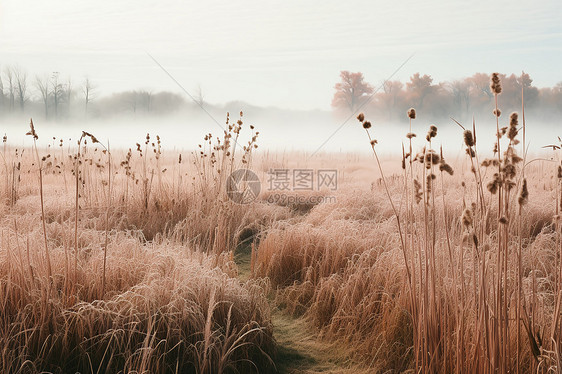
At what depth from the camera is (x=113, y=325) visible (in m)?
2.51

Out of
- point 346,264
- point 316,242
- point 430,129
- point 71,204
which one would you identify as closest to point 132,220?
point 71,204

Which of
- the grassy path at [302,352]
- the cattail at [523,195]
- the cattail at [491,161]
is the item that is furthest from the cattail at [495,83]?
the grassy path at [302,352]

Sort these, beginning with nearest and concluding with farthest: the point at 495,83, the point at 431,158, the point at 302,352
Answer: the point at 495,83, the point at 431,158, the point at 302,352

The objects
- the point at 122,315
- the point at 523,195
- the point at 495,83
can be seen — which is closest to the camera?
the point at 523,195

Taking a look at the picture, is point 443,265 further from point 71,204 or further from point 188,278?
point 71,204

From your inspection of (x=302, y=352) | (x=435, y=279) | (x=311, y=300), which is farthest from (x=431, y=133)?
(x=311, y=300)

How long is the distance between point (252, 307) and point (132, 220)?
3.28m

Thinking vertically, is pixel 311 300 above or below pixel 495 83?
below

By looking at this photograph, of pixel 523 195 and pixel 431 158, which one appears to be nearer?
pixel 523 195

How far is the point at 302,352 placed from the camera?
3156 millimetres

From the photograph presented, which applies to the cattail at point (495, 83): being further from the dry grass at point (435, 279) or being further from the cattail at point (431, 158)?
the cattail at point (431, 158)

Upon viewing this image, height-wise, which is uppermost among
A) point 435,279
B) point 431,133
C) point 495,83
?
point 495,83

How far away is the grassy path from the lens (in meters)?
2.93

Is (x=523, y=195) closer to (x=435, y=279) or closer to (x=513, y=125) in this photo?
(x=513, y=125)
